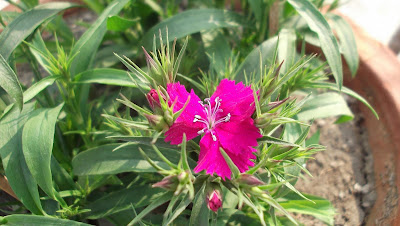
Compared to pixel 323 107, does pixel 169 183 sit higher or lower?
higher

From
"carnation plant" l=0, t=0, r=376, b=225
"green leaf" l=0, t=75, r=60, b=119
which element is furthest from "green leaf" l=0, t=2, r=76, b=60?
"green leaf" l=0, t=75, r=60, b=119

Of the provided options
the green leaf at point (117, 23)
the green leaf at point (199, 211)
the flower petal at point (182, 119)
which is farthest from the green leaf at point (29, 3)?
the green leaf at point (199, 211)

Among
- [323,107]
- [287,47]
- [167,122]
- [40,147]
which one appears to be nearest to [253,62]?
[287,47]

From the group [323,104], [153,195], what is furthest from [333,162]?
[153,195]

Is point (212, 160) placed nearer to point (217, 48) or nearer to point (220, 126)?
point (220, 126)

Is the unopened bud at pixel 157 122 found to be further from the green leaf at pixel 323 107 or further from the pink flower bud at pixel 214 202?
the green leaf at pixel 323 107

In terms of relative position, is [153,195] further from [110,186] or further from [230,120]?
[230,120]
